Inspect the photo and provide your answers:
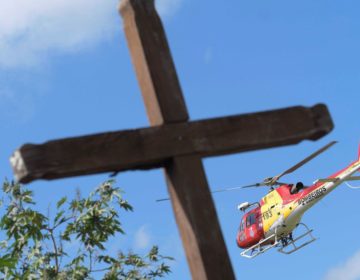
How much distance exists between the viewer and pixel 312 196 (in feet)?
63.6

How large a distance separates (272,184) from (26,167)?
17408 millimetres

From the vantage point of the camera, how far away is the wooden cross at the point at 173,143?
2.45 metres

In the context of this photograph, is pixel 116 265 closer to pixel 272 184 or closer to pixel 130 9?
pixel 130 9

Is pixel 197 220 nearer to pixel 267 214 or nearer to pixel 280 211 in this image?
pixel 280 211

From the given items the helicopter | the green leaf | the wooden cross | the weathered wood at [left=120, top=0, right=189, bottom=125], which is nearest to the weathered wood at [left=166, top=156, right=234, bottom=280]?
the wooden cross

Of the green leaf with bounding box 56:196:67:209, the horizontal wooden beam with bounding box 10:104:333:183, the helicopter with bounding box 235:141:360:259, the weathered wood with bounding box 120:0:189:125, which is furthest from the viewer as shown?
the helicopter with bounding box 235:141:360:259

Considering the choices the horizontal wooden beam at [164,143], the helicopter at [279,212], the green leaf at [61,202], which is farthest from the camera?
the helicopter at [279,212]

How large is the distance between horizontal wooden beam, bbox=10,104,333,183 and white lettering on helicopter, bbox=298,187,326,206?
54.0 ft

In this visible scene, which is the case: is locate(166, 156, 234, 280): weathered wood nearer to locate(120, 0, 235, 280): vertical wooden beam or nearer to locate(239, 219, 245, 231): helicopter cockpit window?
locate(120, 0, 235, 280): vertical wooden beam

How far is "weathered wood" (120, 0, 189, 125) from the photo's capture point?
107 inches

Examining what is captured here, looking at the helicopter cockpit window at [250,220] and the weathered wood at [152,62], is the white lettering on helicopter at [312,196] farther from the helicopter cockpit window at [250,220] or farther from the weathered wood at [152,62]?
the weathered wood at [152,62]

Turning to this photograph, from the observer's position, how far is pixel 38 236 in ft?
22.7

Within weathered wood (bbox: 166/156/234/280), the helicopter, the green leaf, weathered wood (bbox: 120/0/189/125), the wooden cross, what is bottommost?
weathered wood (bbox: 166/156/234/280)

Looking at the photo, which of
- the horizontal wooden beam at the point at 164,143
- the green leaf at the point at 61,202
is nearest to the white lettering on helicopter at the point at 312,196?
the green leaf at the point at 61,202
